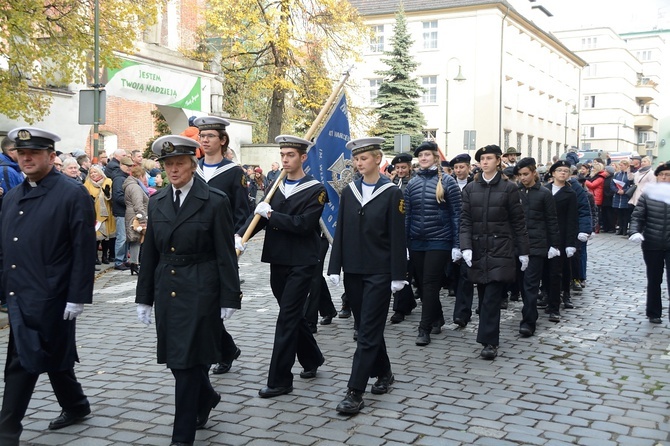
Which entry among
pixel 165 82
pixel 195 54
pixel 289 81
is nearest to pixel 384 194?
pixel 165 82

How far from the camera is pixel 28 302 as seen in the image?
16.4 feet

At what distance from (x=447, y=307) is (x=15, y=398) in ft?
22.0

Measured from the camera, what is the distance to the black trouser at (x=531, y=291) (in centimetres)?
877

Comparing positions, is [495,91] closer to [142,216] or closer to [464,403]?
[142,216]

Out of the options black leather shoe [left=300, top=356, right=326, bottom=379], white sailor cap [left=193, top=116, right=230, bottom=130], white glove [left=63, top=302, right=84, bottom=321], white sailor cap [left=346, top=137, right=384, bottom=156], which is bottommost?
black leather shoe [left=300, top=356, right=326, bottom=379]

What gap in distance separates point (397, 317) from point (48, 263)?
16.9ft

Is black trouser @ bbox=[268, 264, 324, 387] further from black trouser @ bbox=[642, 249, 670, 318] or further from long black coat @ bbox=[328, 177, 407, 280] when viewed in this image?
black trouser @ bbox=[642, 249, 670, 318]

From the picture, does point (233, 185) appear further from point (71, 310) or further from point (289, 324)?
point (71, 310)

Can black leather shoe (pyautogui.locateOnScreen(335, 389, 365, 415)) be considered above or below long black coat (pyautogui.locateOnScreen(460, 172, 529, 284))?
below

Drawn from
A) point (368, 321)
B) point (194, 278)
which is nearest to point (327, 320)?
point (368, 321)

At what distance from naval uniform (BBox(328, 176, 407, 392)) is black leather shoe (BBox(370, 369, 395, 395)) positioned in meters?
0.04

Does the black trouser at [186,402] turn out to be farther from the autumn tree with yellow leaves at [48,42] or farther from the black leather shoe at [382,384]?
the autumn tree with yellow leaves at [48,42]

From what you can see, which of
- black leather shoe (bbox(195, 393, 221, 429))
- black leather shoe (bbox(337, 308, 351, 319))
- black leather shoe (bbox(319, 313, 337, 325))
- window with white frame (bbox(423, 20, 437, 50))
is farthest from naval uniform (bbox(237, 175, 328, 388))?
window with white frame (bbox(423, 20, 437, 50))

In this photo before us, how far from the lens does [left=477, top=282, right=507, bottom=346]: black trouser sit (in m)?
7.59
